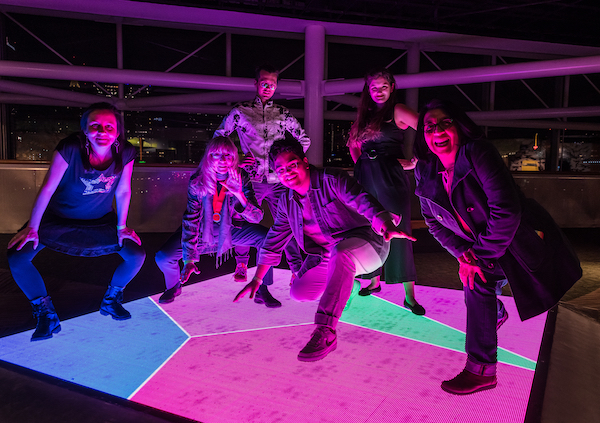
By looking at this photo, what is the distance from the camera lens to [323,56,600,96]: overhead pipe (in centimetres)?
610

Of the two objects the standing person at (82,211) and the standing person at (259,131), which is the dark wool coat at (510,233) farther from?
the standing person at (82,211)

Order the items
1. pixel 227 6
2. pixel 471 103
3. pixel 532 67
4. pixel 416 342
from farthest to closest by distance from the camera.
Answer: pixel 471 103
pixel 227 6
pixel 532 67
pixel 416 342

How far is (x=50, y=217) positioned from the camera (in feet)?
9.17

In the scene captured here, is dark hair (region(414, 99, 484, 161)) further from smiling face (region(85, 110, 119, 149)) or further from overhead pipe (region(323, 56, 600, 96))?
overhead pipe (region(323, 56, 600, 96))

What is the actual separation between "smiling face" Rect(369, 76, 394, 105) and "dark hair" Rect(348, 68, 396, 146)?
0.02 m

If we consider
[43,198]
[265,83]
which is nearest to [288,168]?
[265,83]

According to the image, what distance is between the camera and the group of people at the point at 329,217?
1.89 m

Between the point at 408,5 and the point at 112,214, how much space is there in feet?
20.9

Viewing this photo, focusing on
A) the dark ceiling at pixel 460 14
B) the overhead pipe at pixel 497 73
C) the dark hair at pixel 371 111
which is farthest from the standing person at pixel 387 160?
the dark ceiling at pixel 460 14

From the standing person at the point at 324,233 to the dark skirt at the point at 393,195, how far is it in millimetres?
543

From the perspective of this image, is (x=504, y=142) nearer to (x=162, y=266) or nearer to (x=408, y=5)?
(x=408, y=5)

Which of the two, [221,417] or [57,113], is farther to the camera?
[57,113]

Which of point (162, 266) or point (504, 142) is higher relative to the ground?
point (504, 142)

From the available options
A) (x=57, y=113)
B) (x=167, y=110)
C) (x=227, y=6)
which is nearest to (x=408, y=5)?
(x=227, y=6)
